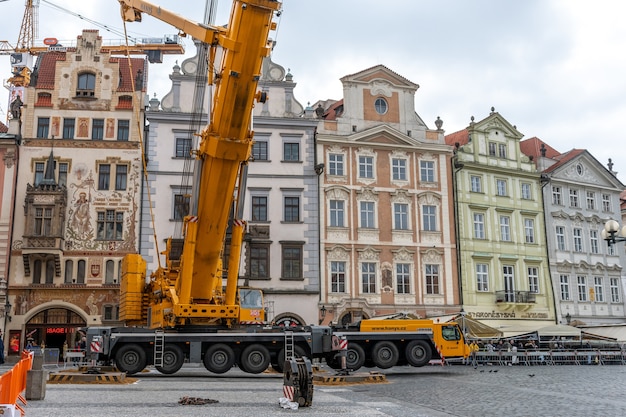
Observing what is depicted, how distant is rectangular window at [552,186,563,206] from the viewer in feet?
153

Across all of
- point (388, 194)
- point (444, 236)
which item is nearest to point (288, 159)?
point (388, 194)

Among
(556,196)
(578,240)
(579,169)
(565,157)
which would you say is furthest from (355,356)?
(579,169)

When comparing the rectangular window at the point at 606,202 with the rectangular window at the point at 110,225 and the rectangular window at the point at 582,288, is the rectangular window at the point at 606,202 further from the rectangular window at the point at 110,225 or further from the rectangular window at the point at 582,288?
the rectangular window at the point at 110,225

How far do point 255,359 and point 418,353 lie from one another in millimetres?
5922

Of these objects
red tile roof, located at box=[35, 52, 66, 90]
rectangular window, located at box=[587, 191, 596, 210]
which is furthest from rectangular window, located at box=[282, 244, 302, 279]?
rectangular window, located at box=[587, 191, 596, 210]

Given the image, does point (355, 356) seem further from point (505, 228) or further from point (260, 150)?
point (505, 228)

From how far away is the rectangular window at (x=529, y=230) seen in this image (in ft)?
148

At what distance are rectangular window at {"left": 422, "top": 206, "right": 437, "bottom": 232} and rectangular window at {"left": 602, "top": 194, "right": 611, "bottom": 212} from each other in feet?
46.9

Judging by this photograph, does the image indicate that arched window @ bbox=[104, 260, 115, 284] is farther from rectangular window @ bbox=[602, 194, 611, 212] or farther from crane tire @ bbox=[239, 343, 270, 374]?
rectangular window @ bbox=[602, 194, 611, 212]

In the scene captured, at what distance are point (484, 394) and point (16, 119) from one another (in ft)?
101

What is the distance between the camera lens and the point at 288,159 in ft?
132

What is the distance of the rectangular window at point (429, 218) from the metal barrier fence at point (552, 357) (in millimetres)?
10932

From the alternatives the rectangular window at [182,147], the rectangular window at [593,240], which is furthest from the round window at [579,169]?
the rectangular window at [182,147]

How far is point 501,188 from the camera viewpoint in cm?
4516
